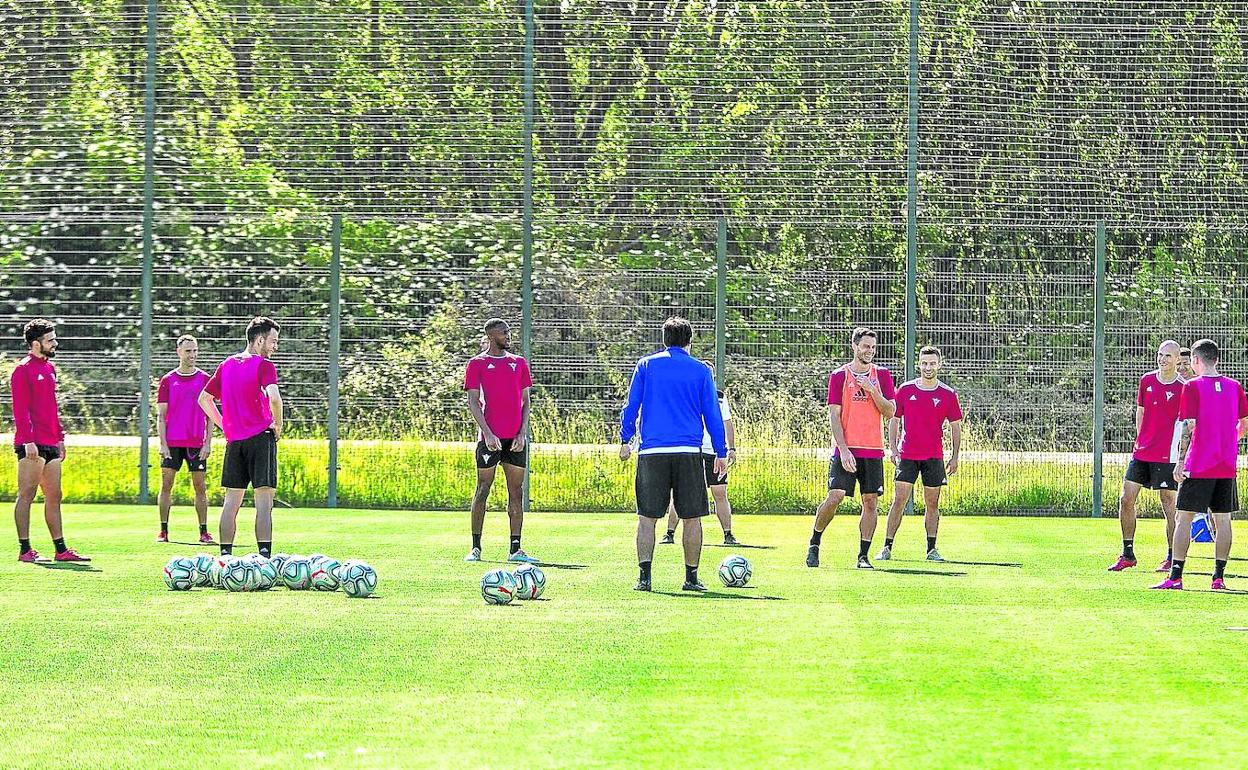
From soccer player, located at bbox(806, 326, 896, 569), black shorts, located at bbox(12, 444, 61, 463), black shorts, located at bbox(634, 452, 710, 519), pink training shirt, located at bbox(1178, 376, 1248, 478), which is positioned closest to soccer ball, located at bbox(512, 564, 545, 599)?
black shorts, located at bbox(634, 452, 710, 519)

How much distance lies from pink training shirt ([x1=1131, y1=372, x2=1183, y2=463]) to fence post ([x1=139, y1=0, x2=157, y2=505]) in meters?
12.5

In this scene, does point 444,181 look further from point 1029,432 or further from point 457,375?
point 1029,432

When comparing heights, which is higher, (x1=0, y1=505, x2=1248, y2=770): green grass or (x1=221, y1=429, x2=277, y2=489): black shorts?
(x1=221, y1=429, x2=277, y2=489): black shorts

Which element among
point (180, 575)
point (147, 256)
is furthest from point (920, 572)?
point (147, 256)

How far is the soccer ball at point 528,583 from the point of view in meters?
11.1

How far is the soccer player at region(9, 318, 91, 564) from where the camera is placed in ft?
44.3

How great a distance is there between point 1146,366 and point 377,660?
14.6m

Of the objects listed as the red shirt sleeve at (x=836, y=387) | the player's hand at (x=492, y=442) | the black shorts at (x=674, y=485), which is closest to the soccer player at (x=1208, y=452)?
the red shirt sleeve at (x=836, y=387)

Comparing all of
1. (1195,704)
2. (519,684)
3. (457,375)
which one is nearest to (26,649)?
(519,684)

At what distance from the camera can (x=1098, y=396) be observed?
67.9 feet

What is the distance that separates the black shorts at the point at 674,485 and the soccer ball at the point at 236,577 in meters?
2.69

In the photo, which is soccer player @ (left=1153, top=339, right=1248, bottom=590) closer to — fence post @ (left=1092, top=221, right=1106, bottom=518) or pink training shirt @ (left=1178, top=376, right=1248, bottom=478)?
pink training shirt @ (left=1178, top=376, right=1248, bottom=478)

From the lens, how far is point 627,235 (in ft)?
70.0

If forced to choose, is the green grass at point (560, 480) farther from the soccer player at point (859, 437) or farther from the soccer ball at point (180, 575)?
the soccer ball at point (180, 575)
